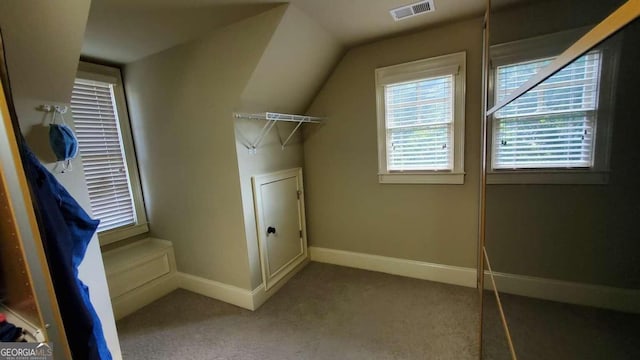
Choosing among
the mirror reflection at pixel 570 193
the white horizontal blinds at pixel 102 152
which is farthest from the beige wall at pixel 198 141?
the mirror reflection at pixel 570 193

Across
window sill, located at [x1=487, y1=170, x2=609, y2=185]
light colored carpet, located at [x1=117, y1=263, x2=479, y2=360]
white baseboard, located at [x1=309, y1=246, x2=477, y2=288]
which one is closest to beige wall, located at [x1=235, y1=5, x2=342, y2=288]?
light colored carpet, located at [x1=117, y1=263, x2=479, y2=360]

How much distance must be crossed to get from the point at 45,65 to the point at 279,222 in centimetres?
196

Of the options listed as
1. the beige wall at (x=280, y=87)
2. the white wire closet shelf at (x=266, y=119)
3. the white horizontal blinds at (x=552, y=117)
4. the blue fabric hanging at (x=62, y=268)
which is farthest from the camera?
the white wire closet shelf at (x=266, y=119)

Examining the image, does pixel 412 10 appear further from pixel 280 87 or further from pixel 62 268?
pixel 62 268

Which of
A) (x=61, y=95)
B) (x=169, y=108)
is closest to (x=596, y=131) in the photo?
(x=61, y=95)

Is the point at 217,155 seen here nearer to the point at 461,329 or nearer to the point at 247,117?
the point at 247,117

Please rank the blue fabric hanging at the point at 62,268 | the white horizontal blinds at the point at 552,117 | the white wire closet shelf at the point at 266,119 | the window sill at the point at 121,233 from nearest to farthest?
1. the white horizontal blinds at the point at 552,117
2. the blue fabric hanging at the point at 62,268
3. the white wire closet shelf at the point at 266,119
4. the window sill at the point at 121,233

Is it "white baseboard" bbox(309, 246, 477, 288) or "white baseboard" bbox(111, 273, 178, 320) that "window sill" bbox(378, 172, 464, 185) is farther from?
"white baseboard" bbox(111, 273, 178, 320)

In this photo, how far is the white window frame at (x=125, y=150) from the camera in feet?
7.84

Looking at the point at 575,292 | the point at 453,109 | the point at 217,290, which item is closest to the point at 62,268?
the point at 217,290

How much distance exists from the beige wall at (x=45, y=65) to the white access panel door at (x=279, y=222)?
3.85ft

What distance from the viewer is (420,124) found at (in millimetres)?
2434

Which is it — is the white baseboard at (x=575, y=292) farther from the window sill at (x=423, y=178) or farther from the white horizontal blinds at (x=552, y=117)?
the window sill at (x=423, y=178)

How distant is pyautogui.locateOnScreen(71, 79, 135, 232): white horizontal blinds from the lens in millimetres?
2369
